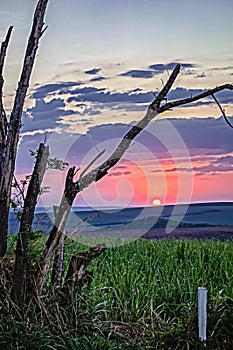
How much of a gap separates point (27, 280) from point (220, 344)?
1.43m

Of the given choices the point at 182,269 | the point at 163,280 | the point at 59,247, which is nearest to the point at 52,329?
the point at 59,247

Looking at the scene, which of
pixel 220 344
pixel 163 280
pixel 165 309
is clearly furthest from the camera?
pixel 163 280

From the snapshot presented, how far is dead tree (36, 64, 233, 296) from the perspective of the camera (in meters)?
4.79

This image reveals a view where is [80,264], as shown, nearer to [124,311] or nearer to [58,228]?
[58,228]

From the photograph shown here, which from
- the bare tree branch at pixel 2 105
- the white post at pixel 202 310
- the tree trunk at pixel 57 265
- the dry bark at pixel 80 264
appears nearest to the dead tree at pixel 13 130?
the bare tree branch at pixel 2 105

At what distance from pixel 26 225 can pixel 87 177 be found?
0.56 m

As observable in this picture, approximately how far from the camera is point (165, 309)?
4.98m

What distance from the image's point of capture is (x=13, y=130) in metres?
5.25

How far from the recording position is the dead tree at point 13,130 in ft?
17.0

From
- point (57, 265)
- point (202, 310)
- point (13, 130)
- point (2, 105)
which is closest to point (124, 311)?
point (57, 265)

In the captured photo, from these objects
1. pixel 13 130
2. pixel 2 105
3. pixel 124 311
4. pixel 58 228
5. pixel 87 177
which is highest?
pixel 2 105

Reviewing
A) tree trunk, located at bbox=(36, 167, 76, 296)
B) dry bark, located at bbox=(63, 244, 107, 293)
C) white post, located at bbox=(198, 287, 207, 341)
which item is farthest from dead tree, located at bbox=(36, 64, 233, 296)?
white post, located at bbox=(198, 287, 207, 341)

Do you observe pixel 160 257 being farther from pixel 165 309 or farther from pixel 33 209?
pixel 33 209

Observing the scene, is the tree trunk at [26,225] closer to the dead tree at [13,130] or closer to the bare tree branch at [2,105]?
the dead tree at [13,130]
